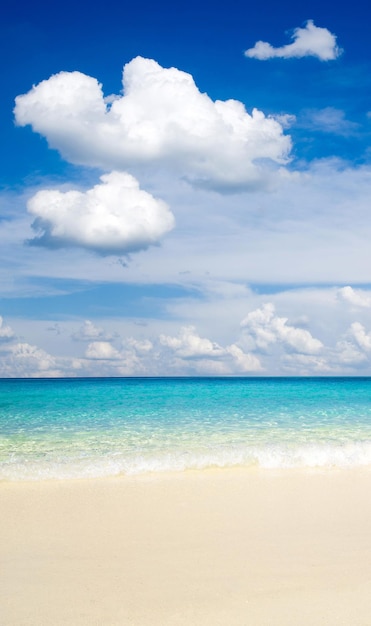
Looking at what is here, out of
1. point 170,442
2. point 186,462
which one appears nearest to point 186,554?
point 186,462

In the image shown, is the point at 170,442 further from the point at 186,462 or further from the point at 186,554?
the point at 186,554

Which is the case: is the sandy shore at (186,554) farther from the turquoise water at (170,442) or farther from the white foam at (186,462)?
the turquoise water at (170,442)

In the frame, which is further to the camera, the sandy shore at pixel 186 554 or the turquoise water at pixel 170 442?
the turquoise water at pixel 170 442

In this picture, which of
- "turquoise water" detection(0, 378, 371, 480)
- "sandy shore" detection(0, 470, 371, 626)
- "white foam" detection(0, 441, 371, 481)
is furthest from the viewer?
"turquoise water" detection(0, 378, 371, 480)

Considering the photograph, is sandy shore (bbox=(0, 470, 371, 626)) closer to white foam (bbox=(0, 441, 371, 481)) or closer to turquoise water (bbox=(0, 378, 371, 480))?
white foam (bbox=(0, 441, 371, 481))

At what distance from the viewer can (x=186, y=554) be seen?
575 centimetres

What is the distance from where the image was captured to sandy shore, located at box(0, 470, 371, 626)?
4.52 m

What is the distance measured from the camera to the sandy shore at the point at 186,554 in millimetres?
4516

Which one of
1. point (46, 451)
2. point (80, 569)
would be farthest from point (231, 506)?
point (46, 451)

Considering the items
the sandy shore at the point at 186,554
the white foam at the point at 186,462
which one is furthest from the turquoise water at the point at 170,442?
the sandy shore at the point at 186,554

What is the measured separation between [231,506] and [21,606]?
367 cm

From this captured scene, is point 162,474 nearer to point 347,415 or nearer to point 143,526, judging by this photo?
point 143,526

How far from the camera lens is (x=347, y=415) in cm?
2219

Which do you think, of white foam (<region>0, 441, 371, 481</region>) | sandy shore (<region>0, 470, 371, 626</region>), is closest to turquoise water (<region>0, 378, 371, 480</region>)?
white foam (<region>0, 441, 371, 481</region>)
